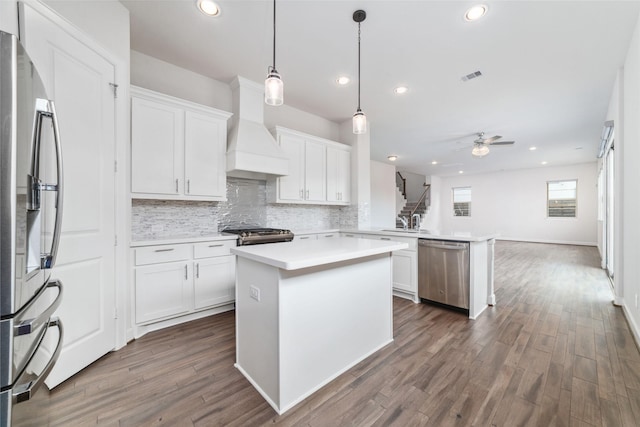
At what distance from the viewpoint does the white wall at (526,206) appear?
869cm

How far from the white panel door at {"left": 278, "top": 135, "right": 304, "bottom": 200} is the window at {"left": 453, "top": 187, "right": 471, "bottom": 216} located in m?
9.73

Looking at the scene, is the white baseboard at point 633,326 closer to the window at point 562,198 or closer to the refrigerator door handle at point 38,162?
the refrigerator door handle at point 38,162

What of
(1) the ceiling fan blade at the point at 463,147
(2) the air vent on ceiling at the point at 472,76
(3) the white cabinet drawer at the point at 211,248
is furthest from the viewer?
(1) the ceiling fan blade at the point at 463,147

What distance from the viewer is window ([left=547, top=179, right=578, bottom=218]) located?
894 cm

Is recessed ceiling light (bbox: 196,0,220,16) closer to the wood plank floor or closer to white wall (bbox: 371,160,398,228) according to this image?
the wood plank floor

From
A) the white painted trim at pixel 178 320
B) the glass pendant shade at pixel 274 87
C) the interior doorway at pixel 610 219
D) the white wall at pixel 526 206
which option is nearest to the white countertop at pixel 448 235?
the white painted trim at pixel 178 320

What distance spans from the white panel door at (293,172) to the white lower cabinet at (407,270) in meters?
1.51

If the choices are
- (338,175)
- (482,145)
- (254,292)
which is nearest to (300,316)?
(254,292)

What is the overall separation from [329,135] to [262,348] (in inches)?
159

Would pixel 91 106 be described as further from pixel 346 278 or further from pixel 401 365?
pixel 401 365

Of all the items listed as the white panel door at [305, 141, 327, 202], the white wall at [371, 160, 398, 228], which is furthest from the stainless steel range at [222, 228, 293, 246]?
the white wall at [371, 160, 398, 228]

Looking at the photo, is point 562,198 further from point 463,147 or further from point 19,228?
point 19,228

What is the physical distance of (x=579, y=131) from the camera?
537 centimetres

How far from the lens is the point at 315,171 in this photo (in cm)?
433
